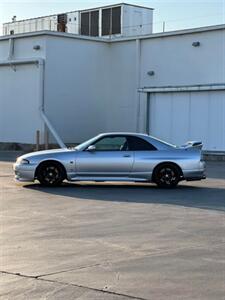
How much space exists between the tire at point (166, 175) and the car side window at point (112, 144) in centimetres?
107

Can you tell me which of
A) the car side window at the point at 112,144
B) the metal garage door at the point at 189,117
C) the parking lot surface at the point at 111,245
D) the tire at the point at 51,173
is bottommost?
the parking lot surface at the point at 111,245

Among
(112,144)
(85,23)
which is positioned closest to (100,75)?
(85,23)

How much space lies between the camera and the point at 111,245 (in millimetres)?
8656

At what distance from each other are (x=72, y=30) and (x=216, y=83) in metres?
14.4

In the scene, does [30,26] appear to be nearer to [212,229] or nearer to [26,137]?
[26,137]

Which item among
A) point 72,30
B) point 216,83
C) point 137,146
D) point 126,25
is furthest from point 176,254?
point 72,30

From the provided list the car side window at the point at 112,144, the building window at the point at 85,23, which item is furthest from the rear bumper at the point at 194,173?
the building window at the point at 85,23

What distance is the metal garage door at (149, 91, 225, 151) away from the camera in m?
30.0

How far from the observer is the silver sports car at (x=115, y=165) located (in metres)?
16.3

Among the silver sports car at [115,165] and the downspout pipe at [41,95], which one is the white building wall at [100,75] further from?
the silver sports car at [115,165]

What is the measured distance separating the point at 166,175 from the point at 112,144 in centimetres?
164

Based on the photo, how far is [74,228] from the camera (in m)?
10.0

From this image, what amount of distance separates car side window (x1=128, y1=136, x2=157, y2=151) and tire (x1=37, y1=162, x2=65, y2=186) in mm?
1934

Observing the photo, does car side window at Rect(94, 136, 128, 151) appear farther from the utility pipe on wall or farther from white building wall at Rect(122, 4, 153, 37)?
white building wall at Rect(122, 4, 153, 37)
